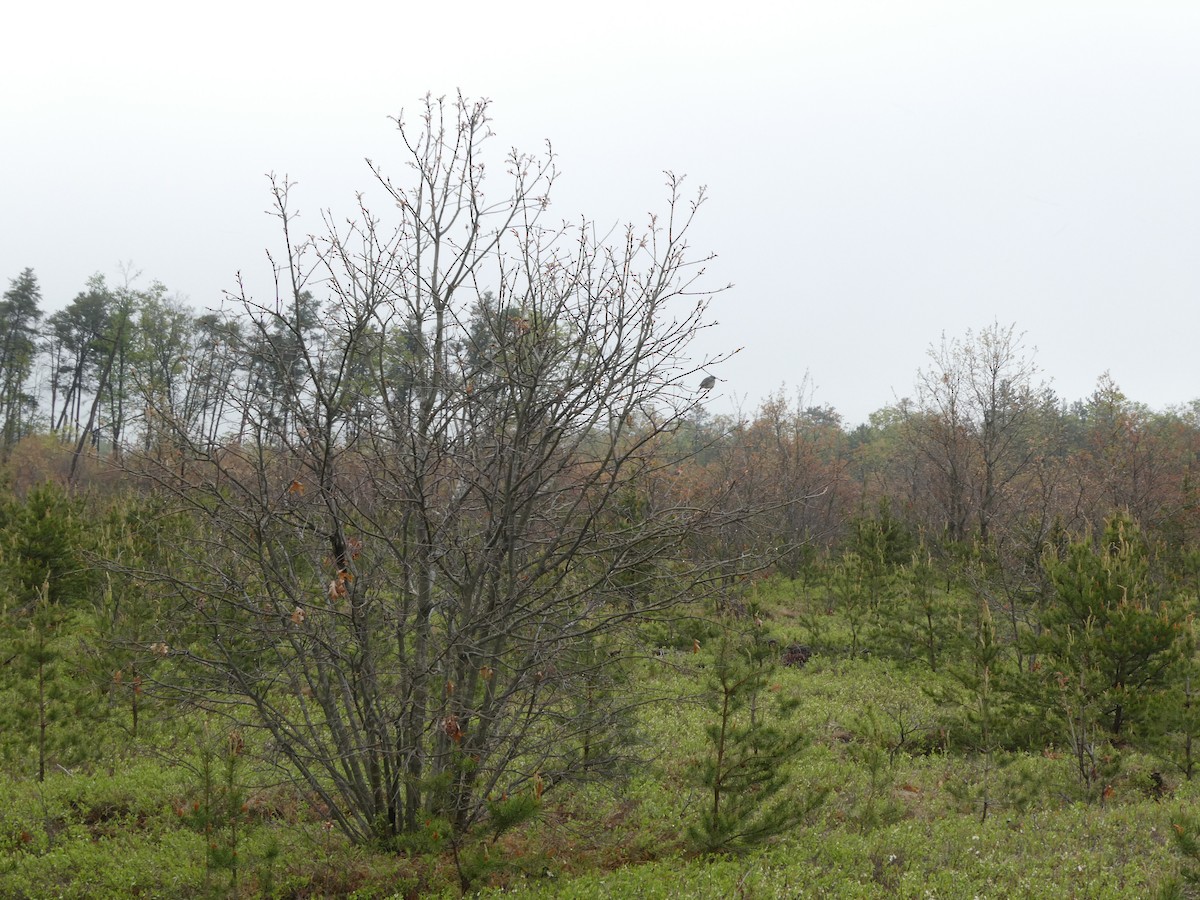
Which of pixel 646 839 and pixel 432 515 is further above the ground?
pixel 432 515

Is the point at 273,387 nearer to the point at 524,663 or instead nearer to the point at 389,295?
the point at 389,295

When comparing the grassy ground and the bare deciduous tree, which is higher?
the bare deciduous tree

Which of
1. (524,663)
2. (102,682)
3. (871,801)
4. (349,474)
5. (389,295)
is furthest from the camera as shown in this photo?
(102,682)

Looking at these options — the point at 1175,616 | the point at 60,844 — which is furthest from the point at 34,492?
the point at 1175,616

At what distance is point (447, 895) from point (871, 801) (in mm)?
3956

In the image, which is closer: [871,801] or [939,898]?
[939,898]

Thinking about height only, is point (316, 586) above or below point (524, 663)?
above

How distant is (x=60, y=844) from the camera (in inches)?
255

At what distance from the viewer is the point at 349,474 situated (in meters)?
6.52

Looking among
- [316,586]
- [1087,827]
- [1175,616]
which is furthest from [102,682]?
[1175,616]

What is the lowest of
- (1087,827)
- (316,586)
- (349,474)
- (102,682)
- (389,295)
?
(1087,827)

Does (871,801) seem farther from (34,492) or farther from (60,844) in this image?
(34,492)

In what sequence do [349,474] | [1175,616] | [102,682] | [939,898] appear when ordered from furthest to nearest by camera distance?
[102,682]
[1175,616]
[349,474]
[939,898]

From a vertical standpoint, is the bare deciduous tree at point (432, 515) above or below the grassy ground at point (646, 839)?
above
